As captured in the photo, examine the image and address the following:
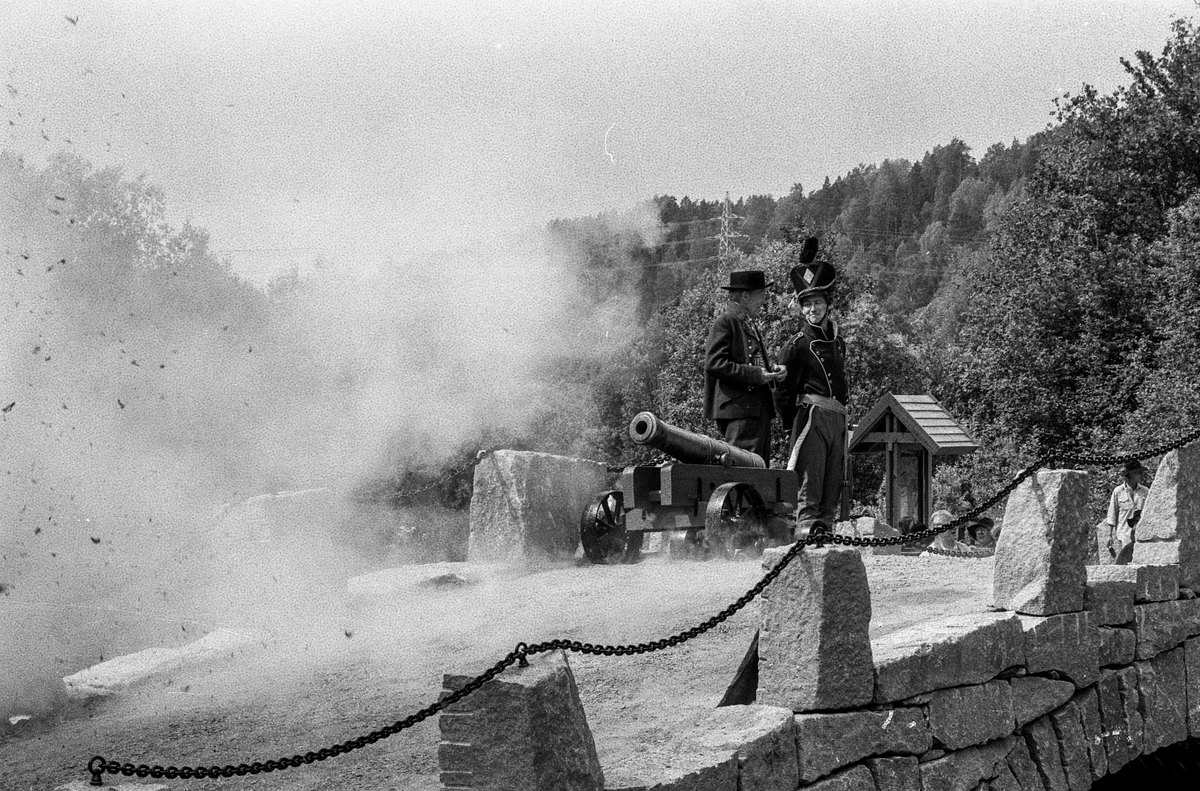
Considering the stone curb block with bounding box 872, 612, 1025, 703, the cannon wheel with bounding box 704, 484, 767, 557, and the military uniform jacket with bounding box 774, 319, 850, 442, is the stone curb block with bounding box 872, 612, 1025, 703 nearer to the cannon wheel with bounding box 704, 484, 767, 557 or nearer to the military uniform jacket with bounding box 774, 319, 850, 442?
the cannon wheel with bounding box 704, 484, 767, 557

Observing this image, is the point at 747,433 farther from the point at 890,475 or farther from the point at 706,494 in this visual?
the point at 890,475

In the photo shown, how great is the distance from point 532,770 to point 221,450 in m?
8.55

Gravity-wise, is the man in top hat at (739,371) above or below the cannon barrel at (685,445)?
above

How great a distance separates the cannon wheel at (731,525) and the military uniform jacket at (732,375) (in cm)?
91

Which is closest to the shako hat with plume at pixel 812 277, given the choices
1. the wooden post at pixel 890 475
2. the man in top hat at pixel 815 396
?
the man in top hat at pixel 815 396

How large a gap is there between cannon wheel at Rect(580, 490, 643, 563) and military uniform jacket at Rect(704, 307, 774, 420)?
1257mm

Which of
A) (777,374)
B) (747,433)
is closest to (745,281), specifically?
(777,374)

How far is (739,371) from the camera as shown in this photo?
10.8 metres

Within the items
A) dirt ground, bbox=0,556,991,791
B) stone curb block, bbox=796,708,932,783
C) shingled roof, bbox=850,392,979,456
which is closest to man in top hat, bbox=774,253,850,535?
dirt ground, bbox=0,556,991,791

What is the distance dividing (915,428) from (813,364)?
3.79 m

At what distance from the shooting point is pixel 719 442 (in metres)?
11.0

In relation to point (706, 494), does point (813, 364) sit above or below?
above

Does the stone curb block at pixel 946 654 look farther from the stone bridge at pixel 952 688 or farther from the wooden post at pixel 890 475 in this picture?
the wooden post at pixel 890 475

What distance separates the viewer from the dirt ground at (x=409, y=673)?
585 cm
